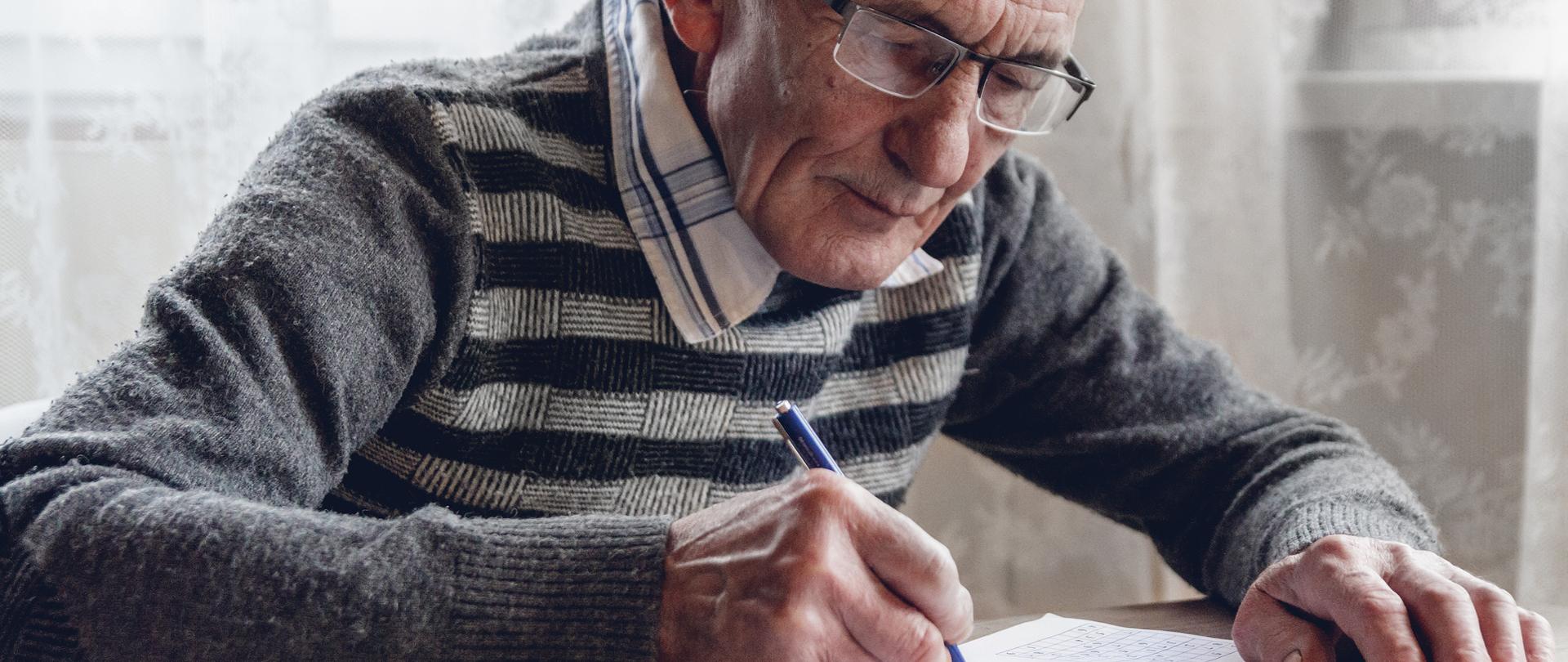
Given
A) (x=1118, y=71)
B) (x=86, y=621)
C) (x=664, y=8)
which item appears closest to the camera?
(x=86, y=621)

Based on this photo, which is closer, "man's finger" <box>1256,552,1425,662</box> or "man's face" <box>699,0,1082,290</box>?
"man's finger" <box>1256,552,1425,662</box>

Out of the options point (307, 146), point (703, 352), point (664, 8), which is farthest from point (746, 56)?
point (307, 146)

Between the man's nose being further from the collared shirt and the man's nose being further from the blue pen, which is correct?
the blue pen

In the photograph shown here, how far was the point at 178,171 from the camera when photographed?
162 cm

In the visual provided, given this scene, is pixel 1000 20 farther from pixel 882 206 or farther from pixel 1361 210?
pixel 1361 210

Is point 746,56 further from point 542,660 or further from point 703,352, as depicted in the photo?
point 542,660

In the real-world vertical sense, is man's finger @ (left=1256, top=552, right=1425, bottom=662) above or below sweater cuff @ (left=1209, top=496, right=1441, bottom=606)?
above

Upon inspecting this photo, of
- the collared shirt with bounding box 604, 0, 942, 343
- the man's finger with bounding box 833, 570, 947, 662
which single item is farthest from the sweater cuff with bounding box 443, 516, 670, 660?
the collared shirt with bounding box 604, 0, 942, 343

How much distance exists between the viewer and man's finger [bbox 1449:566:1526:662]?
0.91 metres

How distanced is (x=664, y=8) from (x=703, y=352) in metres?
0.32

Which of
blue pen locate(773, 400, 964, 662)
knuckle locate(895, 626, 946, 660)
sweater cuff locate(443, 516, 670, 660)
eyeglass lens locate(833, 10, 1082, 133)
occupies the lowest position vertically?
knuckle locate(895, 626, 946, 660)

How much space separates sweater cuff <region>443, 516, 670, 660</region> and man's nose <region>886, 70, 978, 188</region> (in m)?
0.45

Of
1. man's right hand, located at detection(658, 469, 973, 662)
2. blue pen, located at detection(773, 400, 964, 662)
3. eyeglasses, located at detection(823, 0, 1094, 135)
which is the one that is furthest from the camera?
eyeglasses, located at detection(823, 0, 1094, 135)

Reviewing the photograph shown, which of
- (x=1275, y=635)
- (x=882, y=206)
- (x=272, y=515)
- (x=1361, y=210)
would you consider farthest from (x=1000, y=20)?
(x=1361, y=210)
